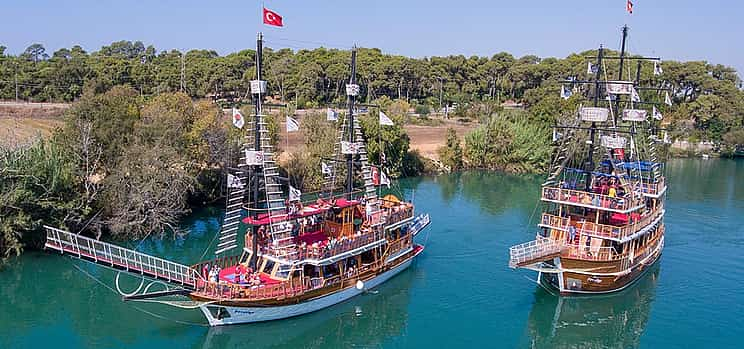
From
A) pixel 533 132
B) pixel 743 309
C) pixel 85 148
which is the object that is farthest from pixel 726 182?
pixel 85 148

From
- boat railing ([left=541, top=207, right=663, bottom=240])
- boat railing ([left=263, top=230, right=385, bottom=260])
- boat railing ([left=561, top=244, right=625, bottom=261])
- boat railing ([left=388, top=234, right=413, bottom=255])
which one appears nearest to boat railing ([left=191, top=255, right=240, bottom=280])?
boat railing ([left=263, top=230, right=385, bottom=260])

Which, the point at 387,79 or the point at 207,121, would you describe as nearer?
the point at 207,121

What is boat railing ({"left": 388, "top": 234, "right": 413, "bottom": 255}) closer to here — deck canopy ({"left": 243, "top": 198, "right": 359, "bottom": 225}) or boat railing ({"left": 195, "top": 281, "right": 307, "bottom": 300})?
deck canopy ({"left": 243, "top": 198, "right": 359, "bottom": 225})

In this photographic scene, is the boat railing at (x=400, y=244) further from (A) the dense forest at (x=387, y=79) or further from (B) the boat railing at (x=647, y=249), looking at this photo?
(A) the dense forest at (x=387, y=79)

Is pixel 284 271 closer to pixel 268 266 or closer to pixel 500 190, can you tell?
pixel 268 266

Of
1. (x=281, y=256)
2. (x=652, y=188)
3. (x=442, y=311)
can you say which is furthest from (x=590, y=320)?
(x=281, y=256)

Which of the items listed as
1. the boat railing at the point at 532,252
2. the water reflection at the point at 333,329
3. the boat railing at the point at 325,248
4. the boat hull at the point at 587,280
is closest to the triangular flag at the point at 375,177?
the boat railing at the point at 325,248
